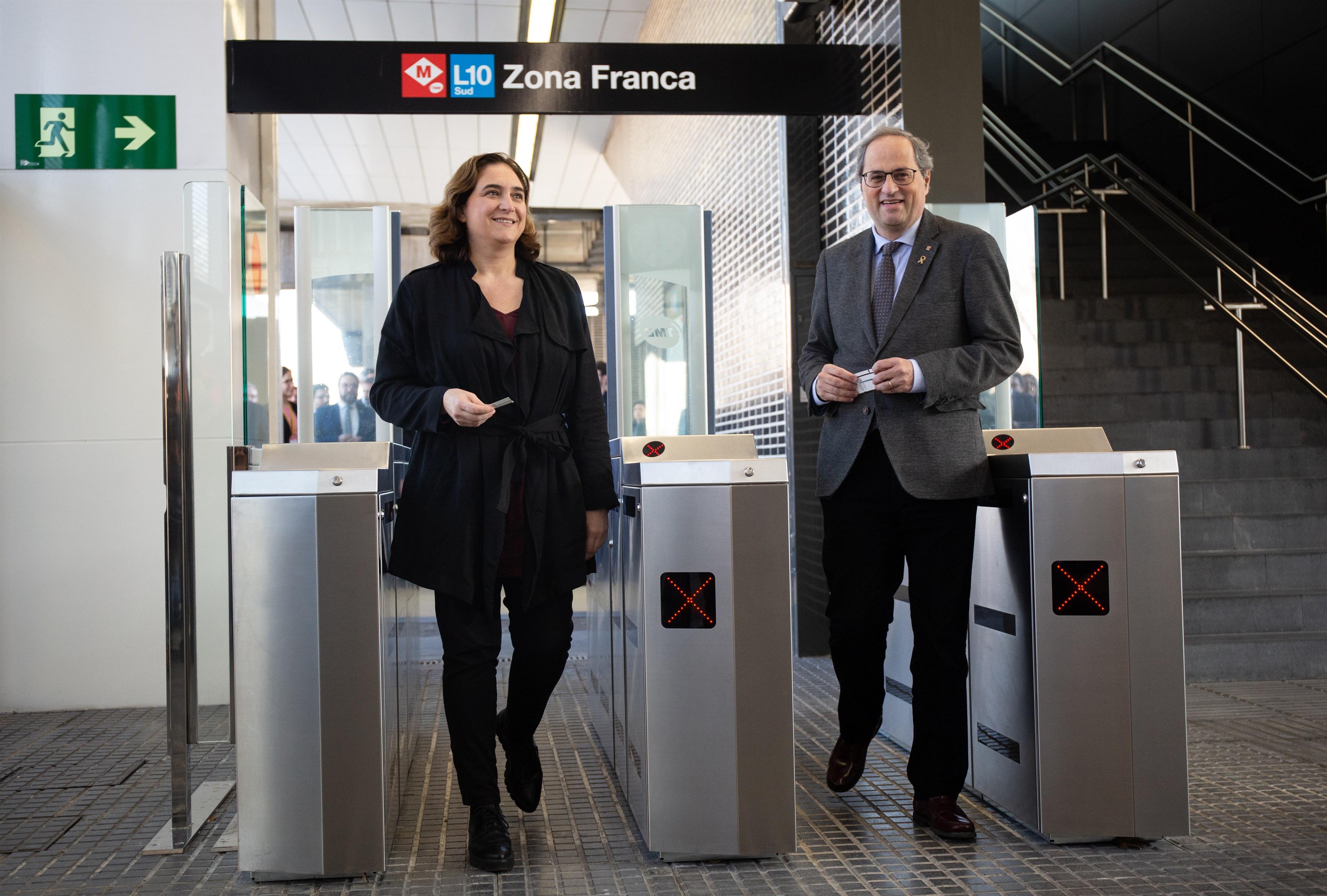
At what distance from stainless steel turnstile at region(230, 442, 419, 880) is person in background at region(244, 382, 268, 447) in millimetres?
400

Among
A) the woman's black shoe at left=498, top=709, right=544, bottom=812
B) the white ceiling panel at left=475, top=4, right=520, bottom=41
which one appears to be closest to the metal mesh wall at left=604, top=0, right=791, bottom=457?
the white ceiling panel at left=475, top=4, right=520, bottom=41

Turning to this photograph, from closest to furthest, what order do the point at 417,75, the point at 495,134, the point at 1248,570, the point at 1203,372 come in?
the point at 417,75, the point at 1248,570, the point at 1203,372, the point at 495,134

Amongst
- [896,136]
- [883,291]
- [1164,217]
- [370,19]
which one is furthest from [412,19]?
[883,291]

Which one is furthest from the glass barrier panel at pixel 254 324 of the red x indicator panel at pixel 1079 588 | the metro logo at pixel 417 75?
the red x indicator panel at pixel 1079 588

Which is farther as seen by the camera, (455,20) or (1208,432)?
(455,20)

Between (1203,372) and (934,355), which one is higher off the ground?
(1203,372)

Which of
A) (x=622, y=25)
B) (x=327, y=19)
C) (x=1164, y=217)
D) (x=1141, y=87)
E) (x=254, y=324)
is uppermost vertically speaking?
(x=622, y=25)

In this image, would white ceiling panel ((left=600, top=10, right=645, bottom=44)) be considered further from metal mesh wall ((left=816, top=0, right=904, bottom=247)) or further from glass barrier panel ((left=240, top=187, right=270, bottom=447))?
glass barrier panel ((left=240, top=187, right=270, bottom=447))

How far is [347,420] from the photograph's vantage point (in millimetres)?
4965

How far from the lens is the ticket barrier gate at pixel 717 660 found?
2420mm

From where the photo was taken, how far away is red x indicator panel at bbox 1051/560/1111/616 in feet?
8.22

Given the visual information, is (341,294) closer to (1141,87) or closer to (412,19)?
(412,19)

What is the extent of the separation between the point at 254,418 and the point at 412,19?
5.33 metres

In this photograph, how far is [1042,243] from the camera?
279 inches
